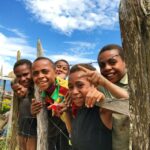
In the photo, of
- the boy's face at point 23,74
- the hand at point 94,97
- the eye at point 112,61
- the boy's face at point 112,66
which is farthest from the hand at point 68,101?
the boy's face at point 23,74

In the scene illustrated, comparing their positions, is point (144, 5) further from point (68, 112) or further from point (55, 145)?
point (55, 145)

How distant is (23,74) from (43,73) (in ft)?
1.47

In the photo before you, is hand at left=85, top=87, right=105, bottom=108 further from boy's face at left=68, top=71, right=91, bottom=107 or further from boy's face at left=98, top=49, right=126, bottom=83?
boy's face at left=98, top=49, right=126, bottom=83

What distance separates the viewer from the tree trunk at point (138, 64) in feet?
6.77

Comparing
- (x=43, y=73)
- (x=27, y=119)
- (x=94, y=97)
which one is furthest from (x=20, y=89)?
(x=94, y=97)

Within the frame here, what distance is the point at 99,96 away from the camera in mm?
2600

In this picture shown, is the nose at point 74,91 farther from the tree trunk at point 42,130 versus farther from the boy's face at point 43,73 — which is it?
the tree trunk at point 42,130

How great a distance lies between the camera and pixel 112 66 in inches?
130

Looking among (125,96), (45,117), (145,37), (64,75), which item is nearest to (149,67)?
(145,37)

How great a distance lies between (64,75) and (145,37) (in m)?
4.30

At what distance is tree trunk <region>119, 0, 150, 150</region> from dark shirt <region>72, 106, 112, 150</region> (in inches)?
30.1

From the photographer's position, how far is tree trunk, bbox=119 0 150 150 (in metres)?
2.06

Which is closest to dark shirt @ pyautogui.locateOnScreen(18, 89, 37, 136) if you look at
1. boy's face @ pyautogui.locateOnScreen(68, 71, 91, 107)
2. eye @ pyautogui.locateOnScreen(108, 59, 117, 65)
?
boy's face @ pyautogui.locateOnScreen(68, 71, 91, 107)

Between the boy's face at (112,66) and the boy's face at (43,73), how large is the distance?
0.68 meters
